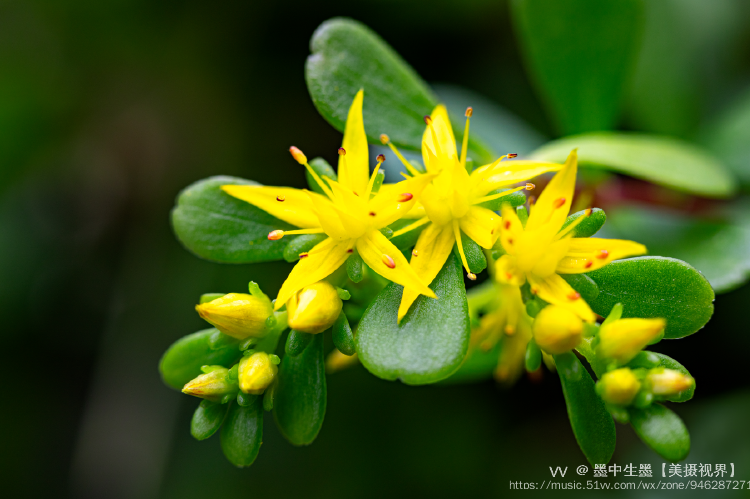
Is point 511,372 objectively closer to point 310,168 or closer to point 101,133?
point 310,168

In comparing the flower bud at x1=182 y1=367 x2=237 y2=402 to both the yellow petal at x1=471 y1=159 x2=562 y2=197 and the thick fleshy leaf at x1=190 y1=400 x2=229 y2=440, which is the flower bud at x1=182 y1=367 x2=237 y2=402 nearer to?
the thick fleshy leaf at x1=190 y1=400 x2=229 y2=440

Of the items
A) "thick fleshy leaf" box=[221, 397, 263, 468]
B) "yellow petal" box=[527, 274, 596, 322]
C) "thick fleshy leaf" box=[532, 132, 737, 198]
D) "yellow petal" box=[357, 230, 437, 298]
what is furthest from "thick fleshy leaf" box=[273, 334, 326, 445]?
"thick fleshy leaf" box=[532, 132, 737, 198]

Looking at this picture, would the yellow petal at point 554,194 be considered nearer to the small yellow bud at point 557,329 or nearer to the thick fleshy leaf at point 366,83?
the small yellow bud at point 557,329

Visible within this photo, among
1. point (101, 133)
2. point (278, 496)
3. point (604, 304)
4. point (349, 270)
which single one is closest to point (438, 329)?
point (349, 270)

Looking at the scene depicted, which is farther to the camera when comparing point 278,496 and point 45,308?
point 45,308

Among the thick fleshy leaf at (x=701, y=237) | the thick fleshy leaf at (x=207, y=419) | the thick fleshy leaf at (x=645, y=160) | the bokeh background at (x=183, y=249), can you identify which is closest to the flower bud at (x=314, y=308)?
the thick fleshy leaf at (x=207, y=419)

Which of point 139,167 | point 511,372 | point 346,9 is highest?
point 346,9

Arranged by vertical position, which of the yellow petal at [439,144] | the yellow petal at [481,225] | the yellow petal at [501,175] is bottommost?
the yellow petal at [481,225]
